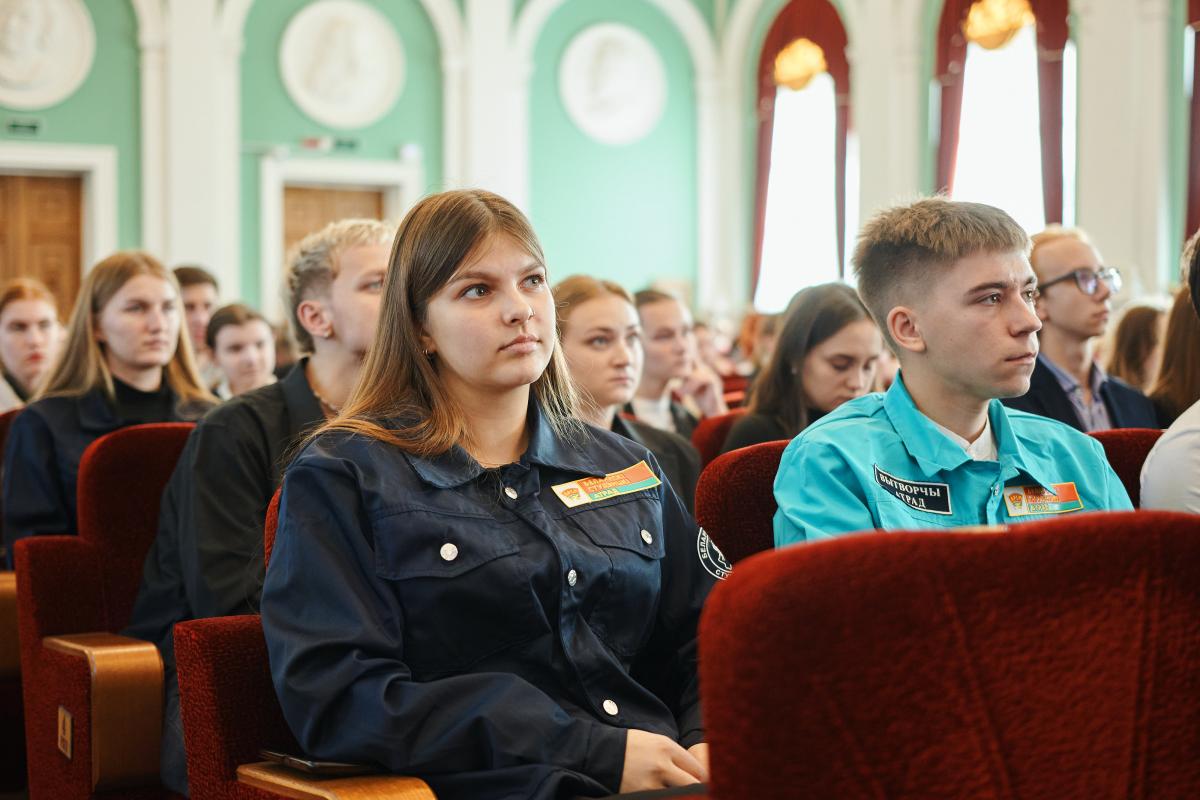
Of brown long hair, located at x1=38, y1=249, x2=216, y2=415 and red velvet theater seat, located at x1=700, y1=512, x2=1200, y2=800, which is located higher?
brown long hair, located at x1=38, y1=249, x2=216, y2=415

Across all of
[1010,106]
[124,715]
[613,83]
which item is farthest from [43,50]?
[124,715]

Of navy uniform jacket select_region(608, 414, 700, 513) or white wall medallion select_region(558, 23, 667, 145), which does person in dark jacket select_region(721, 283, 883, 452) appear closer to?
navy uniform jacket select_region(608, 414, 700, 513)

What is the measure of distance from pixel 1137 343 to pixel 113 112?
9.11 meters

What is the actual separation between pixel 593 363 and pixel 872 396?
1393 mm

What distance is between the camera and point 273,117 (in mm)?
11664

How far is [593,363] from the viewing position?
11.5 ft

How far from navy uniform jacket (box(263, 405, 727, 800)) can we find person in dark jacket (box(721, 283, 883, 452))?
1.44 metres

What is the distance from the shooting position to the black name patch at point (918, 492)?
6.53 feet

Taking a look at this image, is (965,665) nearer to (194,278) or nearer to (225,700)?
(225,700)

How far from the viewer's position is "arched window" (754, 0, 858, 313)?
40.2 ft

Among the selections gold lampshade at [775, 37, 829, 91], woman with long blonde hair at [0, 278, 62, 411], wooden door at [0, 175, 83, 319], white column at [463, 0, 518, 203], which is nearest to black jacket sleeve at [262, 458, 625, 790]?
woman with long blonde hair at [0, 278, 62, 411]

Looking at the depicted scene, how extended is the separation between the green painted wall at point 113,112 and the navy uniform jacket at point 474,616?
10045 mm

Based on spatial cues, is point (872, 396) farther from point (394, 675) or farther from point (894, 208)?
point (394, 675)

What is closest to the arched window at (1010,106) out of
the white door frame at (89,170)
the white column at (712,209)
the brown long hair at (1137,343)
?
the white column at (712,209)
